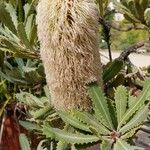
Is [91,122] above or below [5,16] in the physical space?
below

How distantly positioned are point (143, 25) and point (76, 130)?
0.49 metres

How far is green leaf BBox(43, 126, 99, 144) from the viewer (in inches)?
37.6

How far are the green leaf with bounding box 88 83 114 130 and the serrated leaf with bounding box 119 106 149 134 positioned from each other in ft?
0.13

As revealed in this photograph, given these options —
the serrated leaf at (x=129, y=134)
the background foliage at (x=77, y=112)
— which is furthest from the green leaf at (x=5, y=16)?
the serrated leaf at (x=129, y=134)

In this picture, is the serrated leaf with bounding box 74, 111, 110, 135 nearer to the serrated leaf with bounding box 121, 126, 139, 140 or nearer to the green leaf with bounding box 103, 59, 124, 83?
the serrated leaf with bounding box 121, 126, 139, 140

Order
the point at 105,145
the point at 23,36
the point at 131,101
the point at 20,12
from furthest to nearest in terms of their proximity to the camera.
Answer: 1. the point at 20,12
2. the point at 23,36
3. the point at 131,101
4. the point at 105,145

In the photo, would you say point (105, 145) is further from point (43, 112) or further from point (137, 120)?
point (43, 112)

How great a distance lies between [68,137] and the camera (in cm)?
97

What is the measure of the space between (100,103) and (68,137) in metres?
0.10

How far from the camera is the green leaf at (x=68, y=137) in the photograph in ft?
3.13

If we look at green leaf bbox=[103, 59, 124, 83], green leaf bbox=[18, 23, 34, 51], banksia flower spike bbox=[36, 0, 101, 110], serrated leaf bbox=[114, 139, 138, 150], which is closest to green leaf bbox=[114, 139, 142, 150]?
serrated leaf bbox=[114, 139, 138, 150]

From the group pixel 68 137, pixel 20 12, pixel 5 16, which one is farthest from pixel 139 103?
pixel 20 12

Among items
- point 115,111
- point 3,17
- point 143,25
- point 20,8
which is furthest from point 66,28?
point 20,8

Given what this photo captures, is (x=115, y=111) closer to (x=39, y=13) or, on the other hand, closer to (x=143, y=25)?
(x=39, y=13)
